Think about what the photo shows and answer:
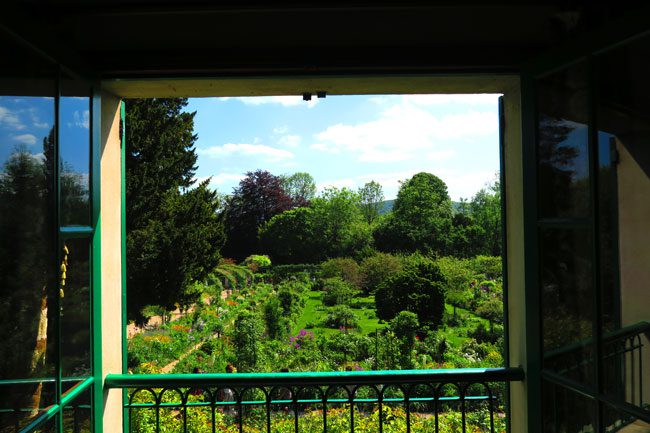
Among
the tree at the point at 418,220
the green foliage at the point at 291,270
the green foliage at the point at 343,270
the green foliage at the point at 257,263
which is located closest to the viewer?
the green foliage at the point at 343,270

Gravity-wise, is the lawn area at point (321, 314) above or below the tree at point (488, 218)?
below

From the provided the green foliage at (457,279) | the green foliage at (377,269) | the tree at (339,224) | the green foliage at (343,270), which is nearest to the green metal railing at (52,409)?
the green foliage at (457,279)

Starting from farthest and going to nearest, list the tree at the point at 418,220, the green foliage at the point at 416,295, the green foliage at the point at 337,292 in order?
the tree at the point at 418,220
the green foliage at the point at 337,292
the green foliage at the point at 416,295

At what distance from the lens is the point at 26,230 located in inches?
45.6

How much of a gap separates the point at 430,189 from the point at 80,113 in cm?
1392

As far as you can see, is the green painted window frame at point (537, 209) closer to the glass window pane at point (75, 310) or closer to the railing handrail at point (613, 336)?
the railing handrail at point (613, 336)

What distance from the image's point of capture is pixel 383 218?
14367 mm

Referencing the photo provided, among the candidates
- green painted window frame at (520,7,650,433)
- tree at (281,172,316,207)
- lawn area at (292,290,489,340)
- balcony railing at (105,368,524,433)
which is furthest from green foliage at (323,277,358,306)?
green painted window frame at (520,7,650,433)

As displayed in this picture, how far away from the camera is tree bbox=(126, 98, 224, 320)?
1144cm

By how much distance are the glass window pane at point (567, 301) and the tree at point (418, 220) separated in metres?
12.4

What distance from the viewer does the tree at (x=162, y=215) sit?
11438 millimetres

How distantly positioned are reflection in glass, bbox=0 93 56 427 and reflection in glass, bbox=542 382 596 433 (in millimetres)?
1611

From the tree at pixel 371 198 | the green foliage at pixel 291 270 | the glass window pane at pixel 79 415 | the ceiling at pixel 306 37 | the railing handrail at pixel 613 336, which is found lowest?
the green foliage at pixel 291 270

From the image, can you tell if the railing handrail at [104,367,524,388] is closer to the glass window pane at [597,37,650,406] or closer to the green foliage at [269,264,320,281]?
the glass window pane at [597,37,650,406]
